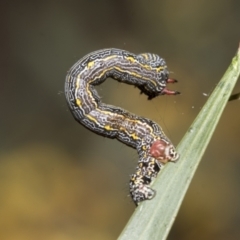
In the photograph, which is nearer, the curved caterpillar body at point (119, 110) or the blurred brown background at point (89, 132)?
the curved caterpillar body at point (119, 110)

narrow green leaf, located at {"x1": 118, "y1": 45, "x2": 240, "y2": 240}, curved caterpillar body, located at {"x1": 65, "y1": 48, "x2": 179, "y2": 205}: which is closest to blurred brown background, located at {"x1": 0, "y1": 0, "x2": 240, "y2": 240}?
curved caterpillar body, located at {"x1": 65, "y1": 48, "x2": 179, "y2": 205}

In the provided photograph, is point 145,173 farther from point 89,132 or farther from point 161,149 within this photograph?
point 89,132

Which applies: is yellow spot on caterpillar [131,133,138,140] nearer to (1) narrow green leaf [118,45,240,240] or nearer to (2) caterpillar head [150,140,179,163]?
(2) caterpillar head [150,140,179,163]

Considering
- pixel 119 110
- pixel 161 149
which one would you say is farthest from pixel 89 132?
pixel 161 149

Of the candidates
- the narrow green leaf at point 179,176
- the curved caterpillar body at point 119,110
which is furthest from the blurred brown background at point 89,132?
the narrow green leaf at point 179,176

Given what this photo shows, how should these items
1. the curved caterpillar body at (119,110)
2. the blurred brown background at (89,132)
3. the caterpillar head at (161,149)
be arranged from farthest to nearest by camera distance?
1. the blurred brown background at (89,132)
2. the curved caterpillar body at (119,110)
3. the caterpillar head at (161,149)

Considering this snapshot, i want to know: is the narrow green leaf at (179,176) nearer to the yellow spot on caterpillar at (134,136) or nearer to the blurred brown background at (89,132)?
the yellow spot on caterpillar at (134,136)
